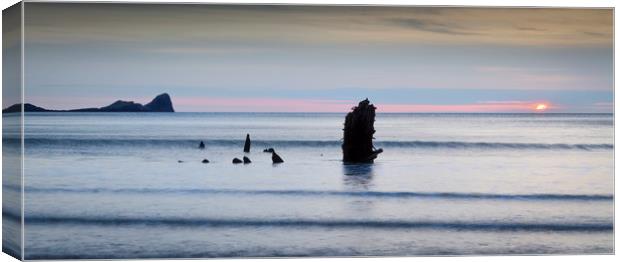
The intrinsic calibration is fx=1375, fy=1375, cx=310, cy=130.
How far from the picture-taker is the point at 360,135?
13102 millimetres

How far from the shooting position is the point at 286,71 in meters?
12.9

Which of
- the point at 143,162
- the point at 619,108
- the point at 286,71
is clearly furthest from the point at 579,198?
the point at 143,162

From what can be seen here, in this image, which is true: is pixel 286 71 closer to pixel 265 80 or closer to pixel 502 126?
pixel 265 80

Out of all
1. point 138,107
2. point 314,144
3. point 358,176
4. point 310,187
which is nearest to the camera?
point 138,107

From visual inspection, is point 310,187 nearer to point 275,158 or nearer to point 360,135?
point 275,158

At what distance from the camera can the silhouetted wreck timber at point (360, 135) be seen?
510 inches

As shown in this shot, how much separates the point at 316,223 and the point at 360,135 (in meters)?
1.00

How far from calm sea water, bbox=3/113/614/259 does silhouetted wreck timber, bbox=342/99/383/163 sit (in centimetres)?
8

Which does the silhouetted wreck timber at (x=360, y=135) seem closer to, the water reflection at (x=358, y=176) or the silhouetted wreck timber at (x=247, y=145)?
the water reflection at (x=358, y=176)

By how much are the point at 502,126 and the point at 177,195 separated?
3131 millimetres

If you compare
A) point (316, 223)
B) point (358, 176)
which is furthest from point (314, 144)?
point (316, 223)

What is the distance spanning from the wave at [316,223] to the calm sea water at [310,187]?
11 millimetres

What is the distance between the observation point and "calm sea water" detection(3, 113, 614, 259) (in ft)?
40.9

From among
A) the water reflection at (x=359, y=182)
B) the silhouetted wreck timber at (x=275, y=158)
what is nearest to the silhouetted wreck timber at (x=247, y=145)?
the silhouetted wreck timber at (x=275, y=158)
